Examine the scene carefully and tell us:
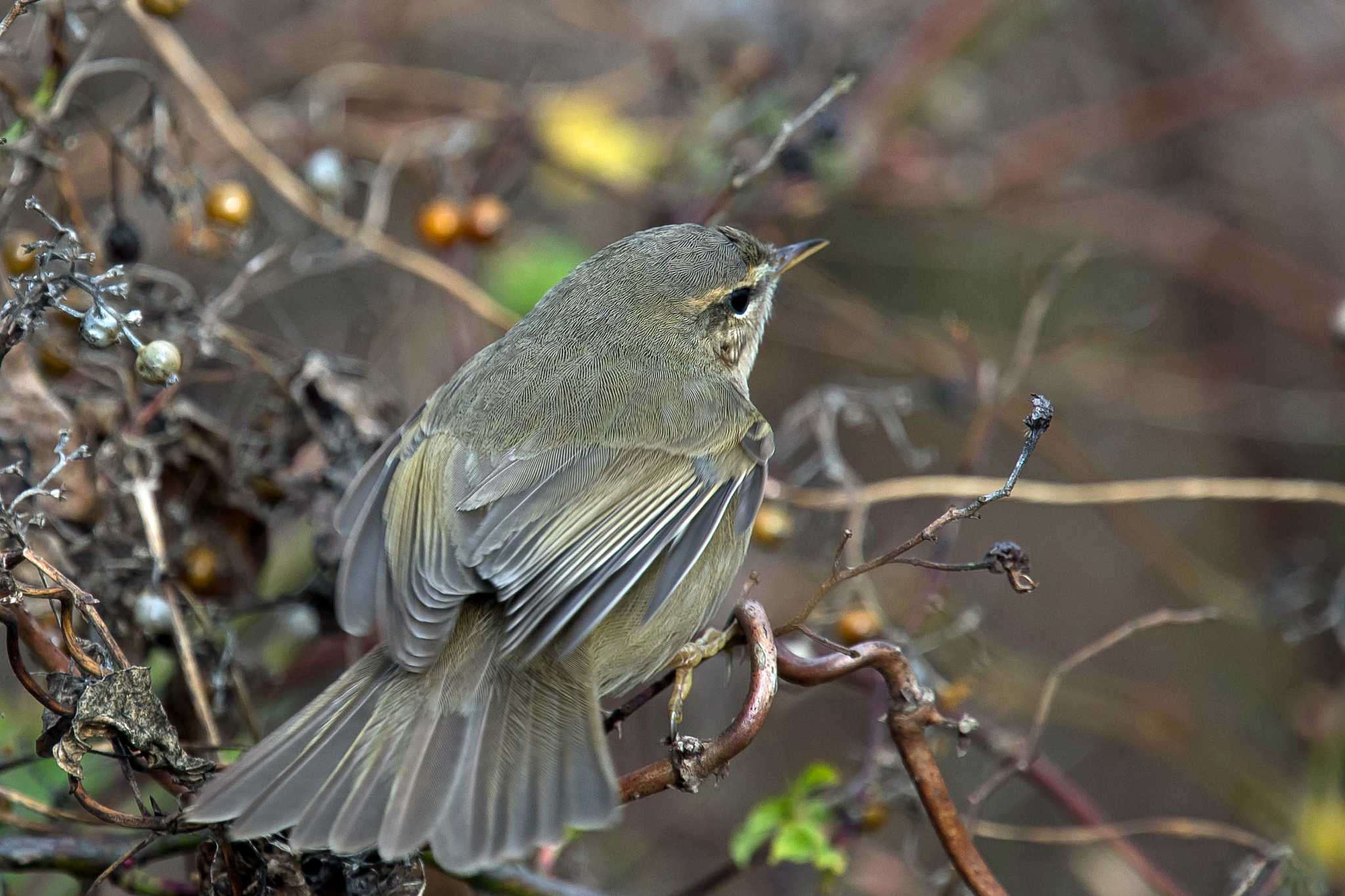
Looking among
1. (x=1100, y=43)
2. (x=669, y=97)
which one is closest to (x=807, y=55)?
(x=669, y=97)

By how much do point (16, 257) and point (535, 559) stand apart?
147 centimetres

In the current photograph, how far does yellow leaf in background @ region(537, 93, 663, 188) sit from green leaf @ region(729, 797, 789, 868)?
2561mm

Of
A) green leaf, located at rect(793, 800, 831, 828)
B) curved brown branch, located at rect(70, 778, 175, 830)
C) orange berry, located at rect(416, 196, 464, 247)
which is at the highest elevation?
orange berry, located at rect(416, 196, 464, 247)

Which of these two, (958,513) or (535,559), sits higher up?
(958,513)

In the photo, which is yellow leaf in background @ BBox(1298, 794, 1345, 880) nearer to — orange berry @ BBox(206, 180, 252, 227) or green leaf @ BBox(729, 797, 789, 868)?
green leaf @ BBox(729, 797, 789, 868)

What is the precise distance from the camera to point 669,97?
5332mm

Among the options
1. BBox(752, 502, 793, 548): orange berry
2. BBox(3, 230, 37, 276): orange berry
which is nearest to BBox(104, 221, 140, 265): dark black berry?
BBox(3, 230, 37, 276): orange berry

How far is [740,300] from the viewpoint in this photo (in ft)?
12.4

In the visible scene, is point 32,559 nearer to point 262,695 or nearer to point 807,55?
point 262,695

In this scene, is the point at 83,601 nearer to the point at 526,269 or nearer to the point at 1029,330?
the point at 526,269

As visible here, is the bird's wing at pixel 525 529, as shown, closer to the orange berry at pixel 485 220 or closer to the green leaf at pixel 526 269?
the orange berry at pixel 485 220

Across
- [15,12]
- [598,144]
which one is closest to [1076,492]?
[598,144]

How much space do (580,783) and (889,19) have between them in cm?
394

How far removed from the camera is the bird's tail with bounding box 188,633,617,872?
2336 millimetres
